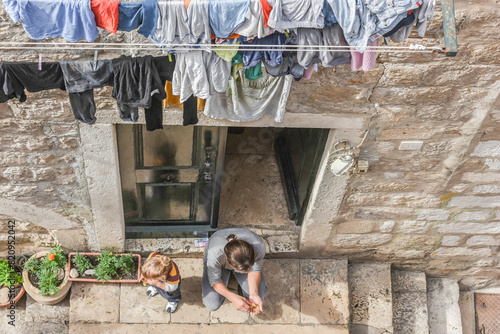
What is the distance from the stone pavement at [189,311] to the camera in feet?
14.9

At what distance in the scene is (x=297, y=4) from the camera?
232 centimetres

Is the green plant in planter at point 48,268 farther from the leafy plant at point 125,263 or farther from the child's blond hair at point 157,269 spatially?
the child's blond hair at point 157,269

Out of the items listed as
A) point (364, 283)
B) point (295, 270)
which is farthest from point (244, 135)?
point (364, 283)

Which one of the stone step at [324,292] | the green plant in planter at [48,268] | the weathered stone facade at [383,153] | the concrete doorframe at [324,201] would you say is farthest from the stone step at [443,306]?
the green plant in planter at [48,268]

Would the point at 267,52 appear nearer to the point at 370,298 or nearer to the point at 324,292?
the point at 324,292

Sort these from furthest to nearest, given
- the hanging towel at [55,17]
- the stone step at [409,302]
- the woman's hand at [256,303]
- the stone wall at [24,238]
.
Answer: the stone step at [409,302], the stone wall at [24,238], the woman's hand at [256,303], the hanging towel at [55,17]

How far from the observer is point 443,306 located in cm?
529

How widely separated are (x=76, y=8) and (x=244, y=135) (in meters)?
3.89

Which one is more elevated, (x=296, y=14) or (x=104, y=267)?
(x=296, y=14)

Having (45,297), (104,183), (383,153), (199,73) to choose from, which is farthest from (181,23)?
(45,297)

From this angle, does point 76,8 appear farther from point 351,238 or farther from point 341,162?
point 351,238

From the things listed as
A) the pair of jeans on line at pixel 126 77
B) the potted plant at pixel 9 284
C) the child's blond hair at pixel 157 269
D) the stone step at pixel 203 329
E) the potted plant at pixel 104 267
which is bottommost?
the stone step at pixel 203 329

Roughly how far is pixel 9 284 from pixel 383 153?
3.87m

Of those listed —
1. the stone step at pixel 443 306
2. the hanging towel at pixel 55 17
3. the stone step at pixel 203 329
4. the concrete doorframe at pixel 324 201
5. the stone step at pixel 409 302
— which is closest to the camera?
the hanging towel at pixel 55 17
